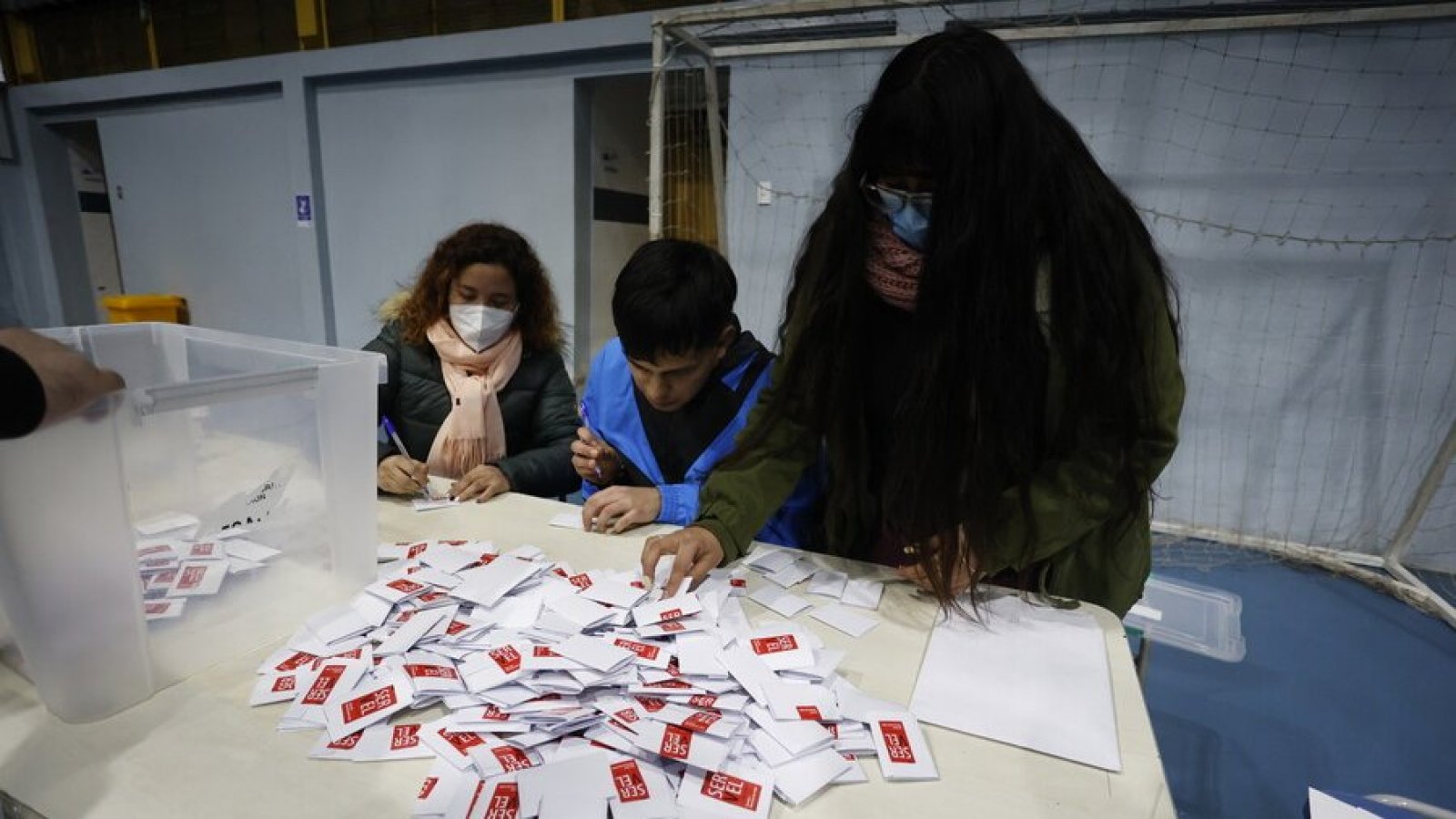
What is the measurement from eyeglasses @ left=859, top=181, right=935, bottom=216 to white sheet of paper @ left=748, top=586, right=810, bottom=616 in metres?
0.54

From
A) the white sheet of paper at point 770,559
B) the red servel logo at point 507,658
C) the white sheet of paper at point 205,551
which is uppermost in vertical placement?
the white sheet of paper at point 205,551

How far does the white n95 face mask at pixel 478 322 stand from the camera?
1.68 meters

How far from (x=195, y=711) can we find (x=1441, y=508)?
385cm

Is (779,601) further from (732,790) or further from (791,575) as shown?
(732,790)

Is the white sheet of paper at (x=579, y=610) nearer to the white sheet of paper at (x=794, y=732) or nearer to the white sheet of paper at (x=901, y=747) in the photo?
the white sheet of paper at (x=794, y=732)

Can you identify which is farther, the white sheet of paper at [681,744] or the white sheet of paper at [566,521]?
the white sheet of paper at [566,521]

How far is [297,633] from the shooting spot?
2.62ft

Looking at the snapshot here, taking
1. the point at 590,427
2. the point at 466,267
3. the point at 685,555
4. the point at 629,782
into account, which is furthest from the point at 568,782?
the point at 466,267

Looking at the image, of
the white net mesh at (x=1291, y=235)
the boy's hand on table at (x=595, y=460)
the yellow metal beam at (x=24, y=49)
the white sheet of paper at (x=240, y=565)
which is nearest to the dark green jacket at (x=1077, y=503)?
the boy's hand on table at (x=595, y=460)

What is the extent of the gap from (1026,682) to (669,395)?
0.80 m

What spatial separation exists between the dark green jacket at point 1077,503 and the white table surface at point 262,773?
24 centimetres

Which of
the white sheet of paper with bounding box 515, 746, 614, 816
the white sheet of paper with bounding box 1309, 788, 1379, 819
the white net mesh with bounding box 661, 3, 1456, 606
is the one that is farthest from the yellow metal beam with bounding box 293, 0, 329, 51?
the white sheet of paper with bounding box 1309, 788, 1379, 819

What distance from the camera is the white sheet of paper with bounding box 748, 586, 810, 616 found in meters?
0.90

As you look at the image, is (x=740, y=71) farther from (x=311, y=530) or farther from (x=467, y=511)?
(x=311, y=530)
